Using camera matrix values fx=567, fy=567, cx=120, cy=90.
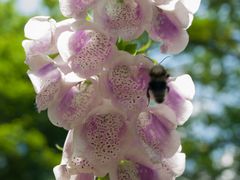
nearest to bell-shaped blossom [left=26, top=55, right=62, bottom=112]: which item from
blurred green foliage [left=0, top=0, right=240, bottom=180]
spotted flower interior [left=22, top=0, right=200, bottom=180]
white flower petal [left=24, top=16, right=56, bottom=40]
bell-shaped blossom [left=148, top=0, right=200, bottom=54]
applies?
spotted flower interior [left=22, top=0, right=200, bottom=180]

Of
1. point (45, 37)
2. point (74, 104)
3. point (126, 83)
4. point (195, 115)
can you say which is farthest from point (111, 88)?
point (195, 115)

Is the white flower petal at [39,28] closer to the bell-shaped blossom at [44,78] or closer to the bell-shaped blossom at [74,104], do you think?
the bell-shaped blossom at [44,78]

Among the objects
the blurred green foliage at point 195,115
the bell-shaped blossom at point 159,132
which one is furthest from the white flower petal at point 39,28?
the blurred green foliage at point 195,115

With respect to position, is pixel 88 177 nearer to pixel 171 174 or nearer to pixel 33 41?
pixel 171 174

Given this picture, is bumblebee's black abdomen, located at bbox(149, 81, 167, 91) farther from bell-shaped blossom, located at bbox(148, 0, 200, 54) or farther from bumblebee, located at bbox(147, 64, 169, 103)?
bell-shaped blossom, located at bbox(148, 0, 200, 54)

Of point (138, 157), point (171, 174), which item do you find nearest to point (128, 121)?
point (138, 157)

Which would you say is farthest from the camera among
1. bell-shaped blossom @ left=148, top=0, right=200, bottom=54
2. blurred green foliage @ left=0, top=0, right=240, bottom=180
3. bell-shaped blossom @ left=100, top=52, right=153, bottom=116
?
blurred green foliage @ left=0, top=0, right=240, bottom=180
